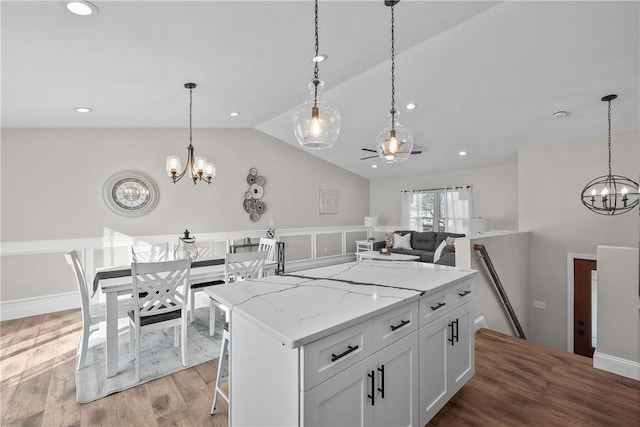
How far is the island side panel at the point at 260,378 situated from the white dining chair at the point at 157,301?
4.38 feet

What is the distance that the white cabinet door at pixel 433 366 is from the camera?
1.64m

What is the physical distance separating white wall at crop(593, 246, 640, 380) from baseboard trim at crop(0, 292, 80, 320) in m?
5.94

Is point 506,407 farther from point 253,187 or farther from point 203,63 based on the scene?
point 253,187

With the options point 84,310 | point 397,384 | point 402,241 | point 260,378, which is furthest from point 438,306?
point 402,241

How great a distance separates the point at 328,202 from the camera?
24.4 feet

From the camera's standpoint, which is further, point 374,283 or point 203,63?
point 203,63

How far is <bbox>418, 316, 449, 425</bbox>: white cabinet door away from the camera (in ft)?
5.38

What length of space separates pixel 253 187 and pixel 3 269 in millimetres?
3679

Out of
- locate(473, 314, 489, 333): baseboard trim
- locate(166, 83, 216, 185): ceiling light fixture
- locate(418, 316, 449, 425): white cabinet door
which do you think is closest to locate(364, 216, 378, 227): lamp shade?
locate(473, 314, 489, 333): baseboard trim

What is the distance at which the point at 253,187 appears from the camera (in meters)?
6.11

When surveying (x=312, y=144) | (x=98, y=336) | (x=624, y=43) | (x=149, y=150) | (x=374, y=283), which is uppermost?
(x=624, y=43)

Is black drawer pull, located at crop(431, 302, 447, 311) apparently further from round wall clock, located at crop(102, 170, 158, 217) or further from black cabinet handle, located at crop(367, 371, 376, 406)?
round wall clock, located at crop(102, 170, 158, 217)

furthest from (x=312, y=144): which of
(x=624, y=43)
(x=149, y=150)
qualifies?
(x=149, y=150)

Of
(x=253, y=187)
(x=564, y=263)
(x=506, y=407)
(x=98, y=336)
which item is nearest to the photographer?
(x=506, y=407)
